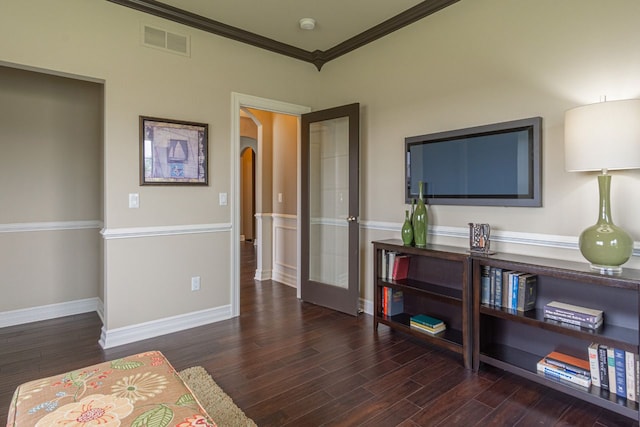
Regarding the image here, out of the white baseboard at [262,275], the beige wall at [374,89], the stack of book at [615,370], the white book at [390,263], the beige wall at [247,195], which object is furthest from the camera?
the beige wall at [247,195]

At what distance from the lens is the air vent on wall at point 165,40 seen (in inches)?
120

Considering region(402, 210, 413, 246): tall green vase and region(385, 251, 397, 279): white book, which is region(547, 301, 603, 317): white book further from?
region(385, 251, 397, 279): white book

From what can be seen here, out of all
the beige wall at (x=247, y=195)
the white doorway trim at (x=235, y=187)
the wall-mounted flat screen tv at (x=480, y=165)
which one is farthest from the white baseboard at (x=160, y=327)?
the beige wall at (x=247, y=195)

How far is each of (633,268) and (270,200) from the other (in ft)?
13.5

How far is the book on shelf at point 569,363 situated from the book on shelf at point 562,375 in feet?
0.06

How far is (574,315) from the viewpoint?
207 cm

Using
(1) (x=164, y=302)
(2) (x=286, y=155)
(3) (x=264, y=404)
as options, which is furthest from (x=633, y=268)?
(2) (x=286, y=155)

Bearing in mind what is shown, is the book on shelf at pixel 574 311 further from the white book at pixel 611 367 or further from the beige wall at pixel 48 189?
the beige wall at pixel 48 189

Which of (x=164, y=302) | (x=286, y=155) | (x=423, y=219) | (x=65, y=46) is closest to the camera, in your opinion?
(x=65, y=46)

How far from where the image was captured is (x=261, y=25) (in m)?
3.42

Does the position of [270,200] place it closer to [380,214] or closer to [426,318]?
[380,214]

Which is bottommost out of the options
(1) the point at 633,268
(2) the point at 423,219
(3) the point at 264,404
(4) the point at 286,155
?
(3) the point at 264,404

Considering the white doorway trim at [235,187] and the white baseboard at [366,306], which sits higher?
the white doorway trim at [235,187]

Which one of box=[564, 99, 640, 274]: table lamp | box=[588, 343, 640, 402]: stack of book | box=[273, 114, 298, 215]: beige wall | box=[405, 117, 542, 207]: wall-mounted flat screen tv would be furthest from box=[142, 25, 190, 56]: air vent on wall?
box=[588, 343, 640, 402]: stack of book
